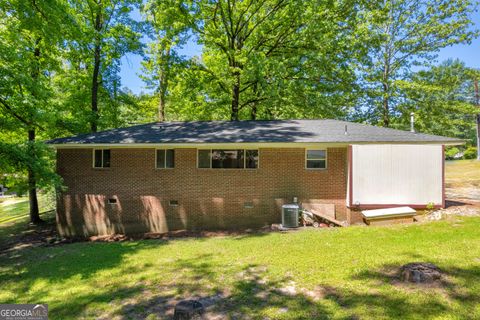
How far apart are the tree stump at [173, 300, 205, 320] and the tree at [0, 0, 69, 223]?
8.06 metres

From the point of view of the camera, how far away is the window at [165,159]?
12438mm

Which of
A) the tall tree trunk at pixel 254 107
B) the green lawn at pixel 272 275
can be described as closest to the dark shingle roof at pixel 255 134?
the green lawn at pixel 272 275

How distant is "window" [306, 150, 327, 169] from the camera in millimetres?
11881

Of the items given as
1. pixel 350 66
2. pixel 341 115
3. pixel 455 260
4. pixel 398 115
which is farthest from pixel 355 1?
pixel 455 260

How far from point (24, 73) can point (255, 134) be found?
10.3 metres

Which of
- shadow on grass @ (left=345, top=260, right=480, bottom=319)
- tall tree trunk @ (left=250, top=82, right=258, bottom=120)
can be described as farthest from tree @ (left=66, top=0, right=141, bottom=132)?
shadow on grass @ (left=345, top=260, right=480, bottom=319)

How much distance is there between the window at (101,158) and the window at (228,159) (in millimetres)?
4244

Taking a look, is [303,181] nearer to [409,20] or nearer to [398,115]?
[398,115]

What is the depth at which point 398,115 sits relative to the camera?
69.5ft

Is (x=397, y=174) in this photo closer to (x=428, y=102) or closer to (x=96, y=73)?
(x=428, y=102)

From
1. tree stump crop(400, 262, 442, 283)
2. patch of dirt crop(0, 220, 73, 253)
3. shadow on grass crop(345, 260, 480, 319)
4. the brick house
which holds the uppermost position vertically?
the brick house

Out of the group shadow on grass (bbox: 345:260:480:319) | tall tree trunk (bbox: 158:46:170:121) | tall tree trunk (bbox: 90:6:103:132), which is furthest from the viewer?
tall tree trunk (bbox: 158:46:170:121)

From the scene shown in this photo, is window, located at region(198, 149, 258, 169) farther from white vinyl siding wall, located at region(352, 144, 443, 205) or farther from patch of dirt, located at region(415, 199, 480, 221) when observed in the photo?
patch of dirt, located at region(415, 199, 480, 221)

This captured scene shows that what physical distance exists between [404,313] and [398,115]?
2029cm
